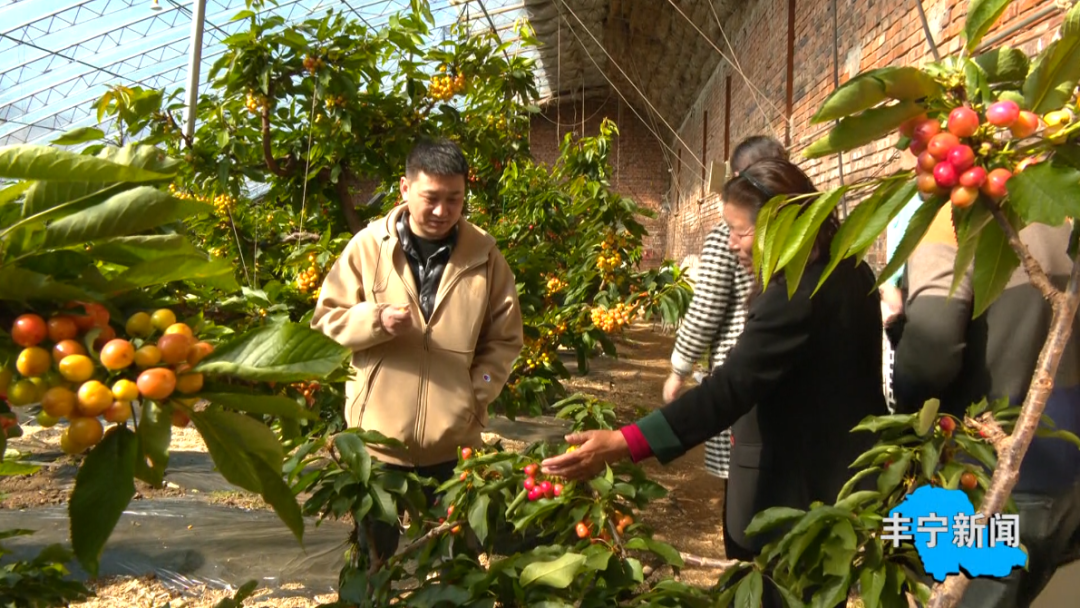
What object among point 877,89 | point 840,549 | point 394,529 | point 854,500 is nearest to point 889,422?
→ point 854,500

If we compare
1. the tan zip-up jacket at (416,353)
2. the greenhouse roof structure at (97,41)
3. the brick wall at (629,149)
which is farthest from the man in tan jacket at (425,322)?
the brick wall at (629,149)

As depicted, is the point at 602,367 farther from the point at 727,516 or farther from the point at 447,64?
the point at 727,516

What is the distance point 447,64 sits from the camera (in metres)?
3.59

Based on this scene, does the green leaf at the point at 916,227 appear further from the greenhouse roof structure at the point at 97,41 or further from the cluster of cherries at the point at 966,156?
the greenhouse roof structure at the point at 97,41

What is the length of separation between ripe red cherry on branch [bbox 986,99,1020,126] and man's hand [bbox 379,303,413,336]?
1.38m

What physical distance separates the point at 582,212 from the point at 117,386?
12.0 ft

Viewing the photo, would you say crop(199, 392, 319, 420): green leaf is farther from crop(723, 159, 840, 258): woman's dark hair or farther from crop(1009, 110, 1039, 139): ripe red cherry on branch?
crop(723, 159, 840, 258): woman's dark hair

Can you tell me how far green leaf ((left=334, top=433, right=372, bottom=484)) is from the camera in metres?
1.41

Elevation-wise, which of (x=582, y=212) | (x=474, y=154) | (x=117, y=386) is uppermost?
(x=474, y=154)

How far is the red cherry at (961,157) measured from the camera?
1.97ft

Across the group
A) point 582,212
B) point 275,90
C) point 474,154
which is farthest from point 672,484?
point 275,90

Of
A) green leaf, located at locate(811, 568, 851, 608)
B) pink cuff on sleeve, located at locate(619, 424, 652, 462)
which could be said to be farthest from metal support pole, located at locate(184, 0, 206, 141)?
green leaf, located at locate(811, 568, 851, 608)

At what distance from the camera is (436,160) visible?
1.97 meters

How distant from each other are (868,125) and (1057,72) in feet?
0.48
